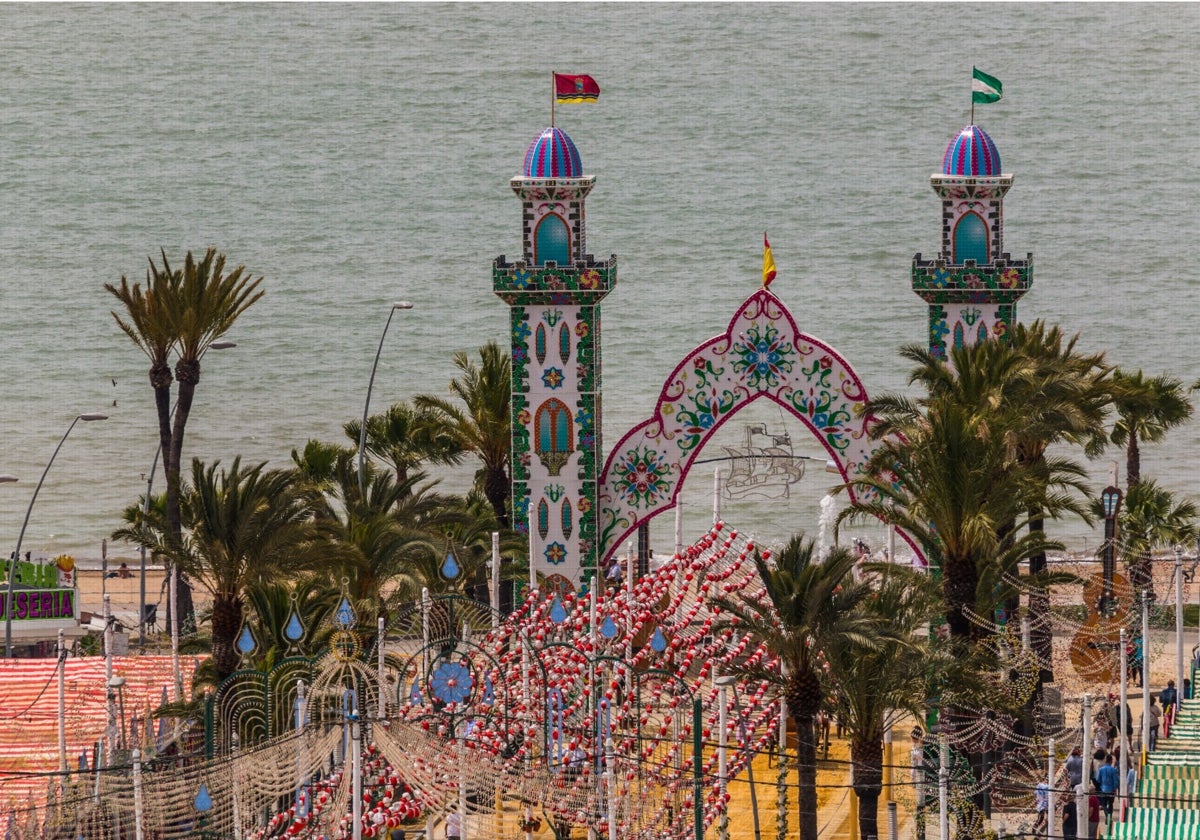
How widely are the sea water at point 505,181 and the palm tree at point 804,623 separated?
7668cm

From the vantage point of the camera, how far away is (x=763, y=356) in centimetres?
5625

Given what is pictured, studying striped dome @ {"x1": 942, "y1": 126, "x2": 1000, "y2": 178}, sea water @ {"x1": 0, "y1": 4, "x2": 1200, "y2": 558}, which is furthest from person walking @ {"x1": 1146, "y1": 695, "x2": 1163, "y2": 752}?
sea water @ {"x1": 0, "y1": 4, "x2": 1200, "y2": 558}

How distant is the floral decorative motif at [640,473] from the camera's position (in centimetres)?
5716

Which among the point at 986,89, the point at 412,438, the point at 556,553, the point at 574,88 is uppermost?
the point at 574,88

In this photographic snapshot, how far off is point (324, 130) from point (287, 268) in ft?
53.3

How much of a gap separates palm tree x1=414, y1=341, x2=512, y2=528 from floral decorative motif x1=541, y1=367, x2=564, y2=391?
7.67 ft

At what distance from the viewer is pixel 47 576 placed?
66.0 meters

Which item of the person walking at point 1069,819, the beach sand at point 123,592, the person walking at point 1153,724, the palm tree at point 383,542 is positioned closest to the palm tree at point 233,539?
the palm tree at point 383,542

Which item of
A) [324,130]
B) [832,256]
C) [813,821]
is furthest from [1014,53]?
[813,821]

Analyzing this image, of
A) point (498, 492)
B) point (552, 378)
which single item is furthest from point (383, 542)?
point (498, 492)

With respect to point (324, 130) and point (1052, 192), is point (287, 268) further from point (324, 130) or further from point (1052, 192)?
point (1052, 192)

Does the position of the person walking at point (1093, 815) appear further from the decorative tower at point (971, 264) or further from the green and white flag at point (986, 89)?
the green and white flag at point (986, 89)

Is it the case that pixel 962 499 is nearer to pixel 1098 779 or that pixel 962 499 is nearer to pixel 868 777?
pixel 1098 779

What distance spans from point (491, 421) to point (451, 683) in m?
15.6
